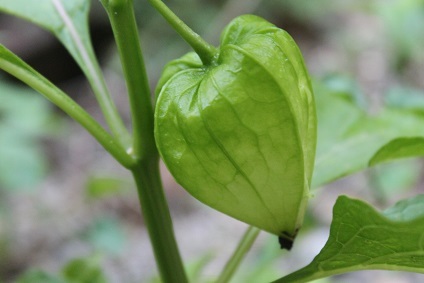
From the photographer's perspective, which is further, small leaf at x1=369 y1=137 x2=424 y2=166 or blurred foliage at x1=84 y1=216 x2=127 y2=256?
blurred foliage at x1=84 y1=216 x2=127 y2=256

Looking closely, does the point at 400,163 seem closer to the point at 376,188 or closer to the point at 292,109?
the point at 376,188

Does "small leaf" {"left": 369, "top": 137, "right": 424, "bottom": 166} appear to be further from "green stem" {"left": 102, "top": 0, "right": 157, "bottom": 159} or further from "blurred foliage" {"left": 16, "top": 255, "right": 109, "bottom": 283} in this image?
"blurred foliage" {"left": 16, "top": 255, "right": 109, "bottom": 283}

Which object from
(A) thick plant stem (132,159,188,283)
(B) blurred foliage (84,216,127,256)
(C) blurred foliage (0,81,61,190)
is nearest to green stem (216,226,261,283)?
(A) thick plant stem (132,159,188,283)

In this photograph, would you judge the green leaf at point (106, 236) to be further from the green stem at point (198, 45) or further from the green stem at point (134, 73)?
the green stem at point (198, 45)

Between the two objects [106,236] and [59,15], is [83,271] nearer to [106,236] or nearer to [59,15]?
[59,15]

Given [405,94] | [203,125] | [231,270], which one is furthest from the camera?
[405,94]

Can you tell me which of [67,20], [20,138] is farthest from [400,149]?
[20,138]

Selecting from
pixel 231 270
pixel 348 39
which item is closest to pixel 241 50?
→ pixel 231 270
